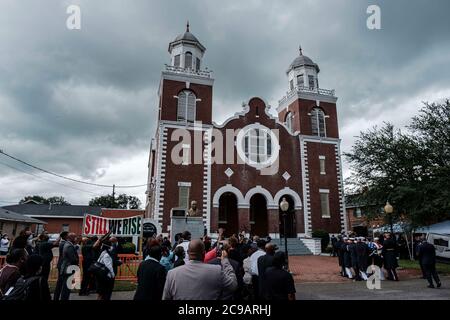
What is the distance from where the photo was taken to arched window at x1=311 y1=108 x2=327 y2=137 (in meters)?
30.5

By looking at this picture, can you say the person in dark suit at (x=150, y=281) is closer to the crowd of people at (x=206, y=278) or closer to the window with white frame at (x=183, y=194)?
the crowd of people at (x=206, y=278)

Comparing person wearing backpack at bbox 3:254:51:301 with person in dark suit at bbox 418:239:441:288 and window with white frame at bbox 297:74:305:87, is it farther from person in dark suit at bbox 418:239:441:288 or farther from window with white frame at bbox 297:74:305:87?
window with white frame at bbox 297:74:305:87

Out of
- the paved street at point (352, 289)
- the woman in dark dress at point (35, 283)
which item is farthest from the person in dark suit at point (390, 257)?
the woman in dark dress at point (35, 283)

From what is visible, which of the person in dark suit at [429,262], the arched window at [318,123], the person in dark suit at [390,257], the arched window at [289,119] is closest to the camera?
the person in dark suit at [429,262]

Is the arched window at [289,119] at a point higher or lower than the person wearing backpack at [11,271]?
higher

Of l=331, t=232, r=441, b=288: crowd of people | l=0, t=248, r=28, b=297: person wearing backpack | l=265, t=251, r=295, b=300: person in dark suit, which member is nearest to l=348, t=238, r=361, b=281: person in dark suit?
l=331, t=232, r=441, b=288: crowd of people

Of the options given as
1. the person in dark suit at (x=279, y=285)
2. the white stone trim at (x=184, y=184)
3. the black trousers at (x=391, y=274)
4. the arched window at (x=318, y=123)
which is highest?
the arched window at (x=318, y=123)

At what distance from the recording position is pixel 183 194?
80.2 ft

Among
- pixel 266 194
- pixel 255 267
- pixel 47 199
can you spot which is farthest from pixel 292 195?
pixel 47 199

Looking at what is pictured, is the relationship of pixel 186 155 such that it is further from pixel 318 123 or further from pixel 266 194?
pixel 318 123

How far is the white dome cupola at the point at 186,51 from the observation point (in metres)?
28.6

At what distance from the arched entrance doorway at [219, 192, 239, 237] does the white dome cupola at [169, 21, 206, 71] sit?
12.6 meters

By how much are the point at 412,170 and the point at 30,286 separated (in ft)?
74.9

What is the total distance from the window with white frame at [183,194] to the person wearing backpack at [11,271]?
19.2m
